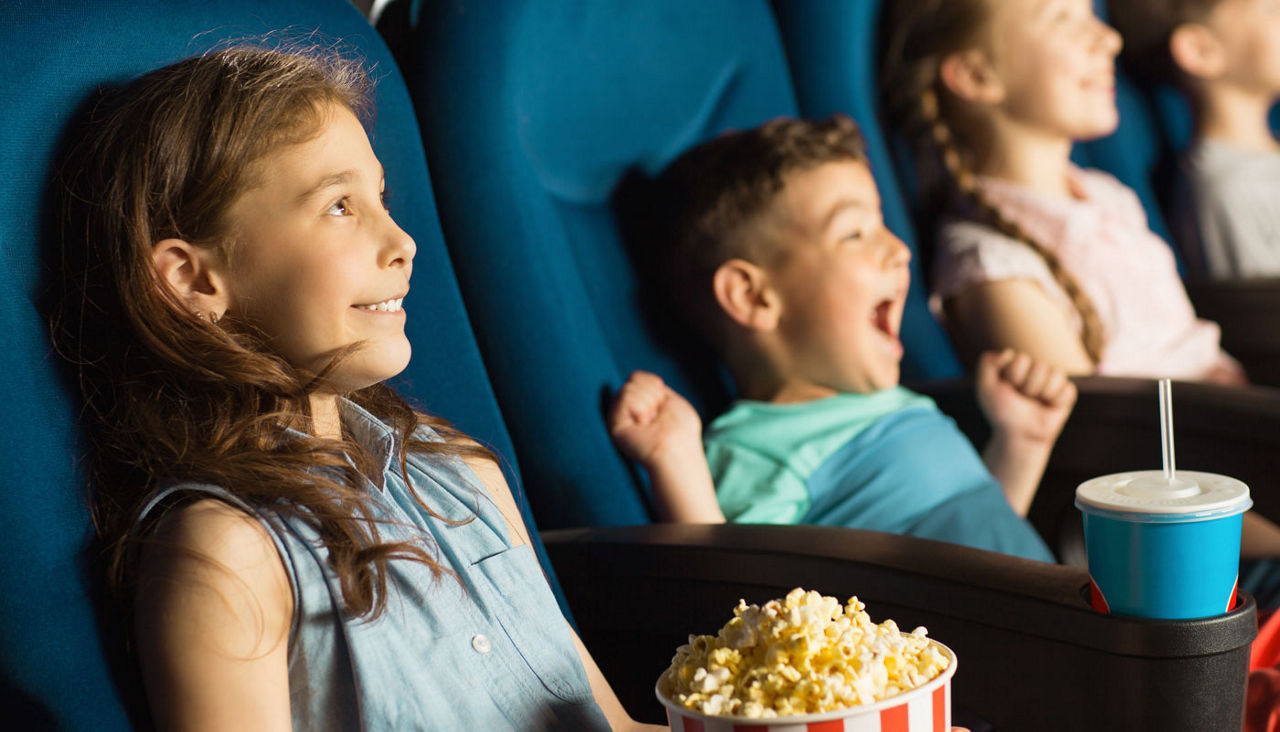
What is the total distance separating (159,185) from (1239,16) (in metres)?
2.08

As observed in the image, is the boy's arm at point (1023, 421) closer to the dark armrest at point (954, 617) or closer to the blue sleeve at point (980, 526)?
the blue sleeve at point (980, 526)

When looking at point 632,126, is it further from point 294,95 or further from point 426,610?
point 426,610

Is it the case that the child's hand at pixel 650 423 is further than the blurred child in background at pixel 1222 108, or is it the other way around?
the blurred child in background at pixel 1222 108

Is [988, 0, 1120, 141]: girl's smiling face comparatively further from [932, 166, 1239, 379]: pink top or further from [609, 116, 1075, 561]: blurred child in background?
[609, 116, 1075, 561]: blurred child in background

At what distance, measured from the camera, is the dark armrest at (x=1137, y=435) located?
1344 millimetres

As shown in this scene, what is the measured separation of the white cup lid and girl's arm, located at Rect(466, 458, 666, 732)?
0.38m

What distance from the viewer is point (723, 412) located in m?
1.45

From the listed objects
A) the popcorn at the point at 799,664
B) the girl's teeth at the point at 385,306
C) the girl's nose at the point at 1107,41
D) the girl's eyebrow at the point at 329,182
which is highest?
the girl's nose at the point at 1107,41

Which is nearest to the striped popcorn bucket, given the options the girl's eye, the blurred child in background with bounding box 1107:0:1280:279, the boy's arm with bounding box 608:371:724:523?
the girl's eye

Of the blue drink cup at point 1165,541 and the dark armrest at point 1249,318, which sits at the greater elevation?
the blue drink cup at point 1165,541

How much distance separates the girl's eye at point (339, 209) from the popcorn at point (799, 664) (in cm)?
39

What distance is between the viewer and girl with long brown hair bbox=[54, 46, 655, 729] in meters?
0.75

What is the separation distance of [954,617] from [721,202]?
596 mm

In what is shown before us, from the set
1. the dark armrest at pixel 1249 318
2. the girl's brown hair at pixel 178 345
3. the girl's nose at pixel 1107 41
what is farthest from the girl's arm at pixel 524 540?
the dark armrest at pixel 1249 318
